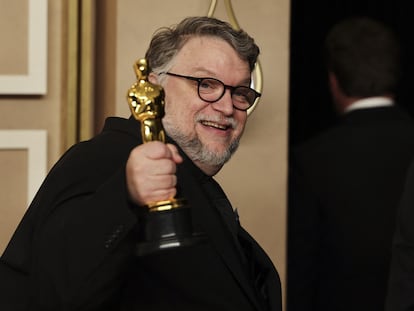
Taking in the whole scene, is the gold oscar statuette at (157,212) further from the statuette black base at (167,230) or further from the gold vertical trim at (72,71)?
the gold vertical trim at (72,71)

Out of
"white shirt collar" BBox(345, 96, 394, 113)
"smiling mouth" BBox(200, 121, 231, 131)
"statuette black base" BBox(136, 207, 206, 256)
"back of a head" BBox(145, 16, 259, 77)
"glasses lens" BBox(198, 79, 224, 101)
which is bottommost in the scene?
"statuette black base" BBox(136, 207, 206, 256)

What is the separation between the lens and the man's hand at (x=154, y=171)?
140cm

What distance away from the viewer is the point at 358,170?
2.94m

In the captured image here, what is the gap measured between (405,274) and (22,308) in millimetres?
1077

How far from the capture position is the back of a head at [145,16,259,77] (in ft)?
6.49

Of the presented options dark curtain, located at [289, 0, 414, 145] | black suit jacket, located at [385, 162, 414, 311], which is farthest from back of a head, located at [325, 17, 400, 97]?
dark curtain, located at [289, 0, 414, 145]

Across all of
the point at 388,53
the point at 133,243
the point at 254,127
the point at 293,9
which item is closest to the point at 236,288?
the point at 133,243

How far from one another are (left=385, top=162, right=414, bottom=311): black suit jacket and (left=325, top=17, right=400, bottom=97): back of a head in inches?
28.9

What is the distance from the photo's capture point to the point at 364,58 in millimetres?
3180

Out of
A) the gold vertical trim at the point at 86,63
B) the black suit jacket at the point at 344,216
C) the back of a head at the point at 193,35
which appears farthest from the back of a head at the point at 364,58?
the back of a head at the point at 193,35

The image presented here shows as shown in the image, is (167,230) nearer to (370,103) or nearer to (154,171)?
(154,171)

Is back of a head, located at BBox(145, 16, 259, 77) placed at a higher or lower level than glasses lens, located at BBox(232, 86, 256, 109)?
higher

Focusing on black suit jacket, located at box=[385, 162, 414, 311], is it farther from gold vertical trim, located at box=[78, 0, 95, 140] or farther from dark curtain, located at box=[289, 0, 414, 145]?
dark curtain, located at box=[289, 0, 414, 145]

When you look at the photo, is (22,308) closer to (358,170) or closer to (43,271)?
(43,271)
